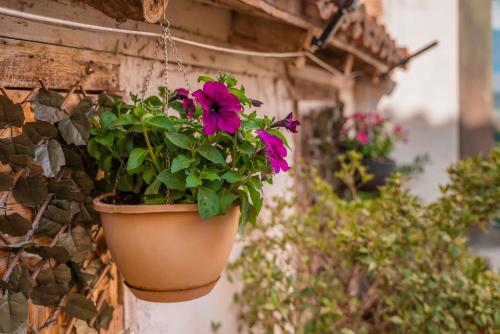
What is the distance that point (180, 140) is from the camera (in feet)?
3.65

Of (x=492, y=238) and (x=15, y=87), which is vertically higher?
(x=15, y=87)

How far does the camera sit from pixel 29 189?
1.11 meters

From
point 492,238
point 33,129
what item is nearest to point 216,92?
point 33,129

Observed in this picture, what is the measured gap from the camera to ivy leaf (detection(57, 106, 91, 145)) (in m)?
1.21

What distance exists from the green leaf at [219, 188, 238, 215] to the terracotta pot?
5 centimetres

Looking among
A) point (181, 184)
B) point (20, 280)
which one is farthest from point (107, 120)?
point (20, 280)

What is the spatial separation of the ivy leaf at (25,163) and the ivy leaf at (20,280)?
220 millimetres

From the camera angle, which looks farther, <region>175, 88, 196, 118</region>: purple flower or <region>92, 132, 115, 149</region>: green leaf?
<region>175, 88, 196, 118</region>: purple flower

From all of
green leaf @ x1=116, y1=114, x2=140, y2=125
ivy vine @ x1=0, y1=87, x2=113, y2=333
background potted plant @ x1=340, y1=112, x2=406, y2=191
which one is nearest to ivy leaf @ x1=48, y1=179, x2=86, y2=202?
ivy vine @ x1=0, y1=87, x2=113, y2=333

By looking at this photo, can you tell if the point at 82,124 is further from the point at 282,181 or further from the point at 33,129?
the point at 282,181

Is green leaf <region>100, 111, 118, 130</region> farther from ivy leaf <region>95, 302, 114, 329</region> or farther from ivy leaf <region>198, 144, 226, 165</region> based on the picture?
ivy leaf <region>95, 302, 114, 329</region>

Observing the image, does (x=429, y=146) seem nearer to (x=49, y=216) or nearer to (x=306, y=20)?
(x=306, y=20)

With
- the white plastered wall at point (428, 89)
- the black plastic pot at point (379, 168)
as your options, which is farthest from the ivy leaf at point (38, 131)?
the white plastered wall at point (428, 89)

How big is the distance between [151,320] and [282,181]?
133 centimetres
